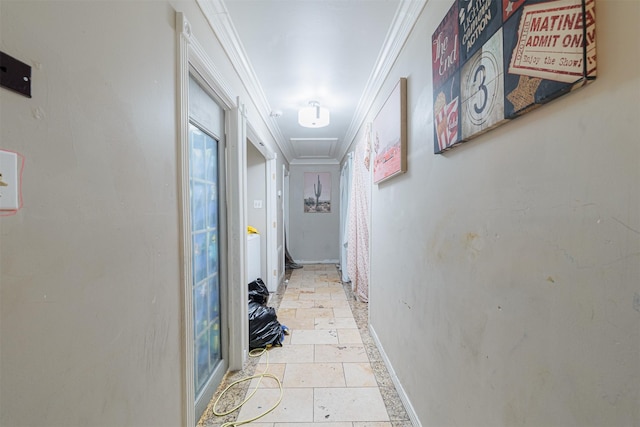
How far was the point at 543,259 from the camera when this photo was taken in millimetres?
675

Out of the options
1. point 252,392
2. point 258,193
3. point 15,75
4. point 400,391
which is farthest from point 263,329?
point 15,75

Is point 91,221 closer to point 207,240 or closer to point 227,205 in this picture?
point 207,240

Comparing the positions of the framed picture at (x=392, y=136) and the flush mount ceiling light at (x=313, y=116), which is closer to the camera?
the framed picture at (x=392, y=136)

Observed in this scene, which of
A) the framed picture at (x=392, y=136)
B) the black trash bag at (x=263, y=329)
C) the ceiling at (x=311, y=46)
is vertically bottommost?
the black trash bag at (x=263, y=329)

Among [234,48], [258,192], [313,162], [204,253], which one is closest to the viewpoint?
[204,253]

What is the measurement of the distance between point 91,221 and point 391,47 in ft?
6.26

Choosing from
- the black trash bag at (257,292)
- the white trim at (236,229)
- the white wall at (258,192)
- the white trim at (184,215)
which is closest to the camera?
the white trim at (184,215)

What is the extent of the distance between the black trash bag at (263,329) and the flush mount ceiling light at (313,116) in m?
1.86

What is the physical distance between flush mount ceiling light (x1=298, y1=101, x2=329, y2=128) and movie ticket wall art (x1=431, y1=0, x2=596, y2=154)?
5.23ft

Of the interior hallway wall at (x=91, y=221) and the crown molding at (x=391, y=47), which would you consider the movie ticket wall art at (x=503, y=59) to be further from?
the interior hallway wall at (x=91, y=221)

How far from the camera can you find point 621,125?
1.65 feet

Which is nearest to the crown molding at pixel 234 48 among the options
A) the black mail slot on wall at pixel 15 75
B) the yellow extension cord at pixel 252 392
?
the black mail slot on wall at pixel 15 75

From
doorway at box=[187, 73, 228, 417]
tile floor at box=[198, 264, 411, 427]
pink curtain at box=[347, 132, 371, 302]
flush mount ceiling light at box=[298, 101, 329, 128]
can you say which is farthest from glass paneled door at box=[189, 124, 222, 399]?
pink curtain at box=[347, 132, 371, 302]

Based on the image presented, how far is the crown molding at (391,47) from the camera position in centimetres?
145
